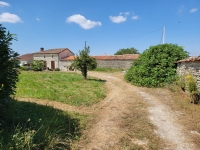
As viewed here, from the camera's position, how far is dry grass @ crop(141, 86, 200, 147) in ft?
17.8

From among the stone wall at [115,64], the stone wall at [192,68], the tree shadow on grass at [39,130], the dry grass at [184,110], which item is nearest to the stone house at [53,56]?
the stone wall at [115,64]

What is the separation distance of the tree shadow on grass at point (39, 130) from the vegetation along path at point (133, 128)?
1.57 feet

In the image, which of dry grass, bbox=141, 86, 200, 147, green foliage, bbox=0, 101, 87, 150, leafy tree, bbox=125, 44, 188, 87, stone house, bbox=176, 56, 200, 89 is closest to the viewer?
green foliage, bbox=0, 101, 87, 150

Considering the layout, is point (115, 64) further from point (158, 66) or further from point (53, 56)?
point (158, 66)

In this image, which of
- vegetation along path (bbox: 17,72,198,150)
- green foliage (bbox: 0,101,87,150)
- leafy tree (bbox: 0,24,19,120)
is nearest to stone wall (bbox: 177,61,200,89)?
vegetation along path (bbox: 17,72,198,150)

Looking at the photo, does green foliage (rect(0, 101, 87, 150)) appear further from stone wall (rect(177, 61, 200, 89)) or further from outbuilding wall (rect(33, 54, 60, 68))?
outbuilding wall (rect(33, 54, 60, 68))

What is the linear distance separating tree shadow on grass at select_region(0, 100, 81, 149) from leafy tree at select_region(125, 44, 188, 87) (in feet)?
28.6

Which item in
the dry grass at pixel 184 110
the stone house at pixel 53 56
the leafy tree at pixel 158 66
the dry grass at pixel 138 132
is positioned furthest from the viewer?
the stone house at pixel 53 56

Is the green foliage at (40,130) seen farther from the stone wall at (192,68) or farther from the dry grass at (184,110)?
the stone wall at (192,68)

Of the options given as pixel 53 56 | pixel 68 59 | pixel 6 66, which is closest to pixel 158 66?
pixel 6 66

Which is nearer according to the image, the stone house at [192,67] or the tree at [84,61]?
the stone house at [192,67]

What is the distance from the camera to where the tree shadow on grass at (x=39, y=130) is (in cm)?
348

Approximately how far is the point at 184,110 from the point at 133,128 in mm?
3482

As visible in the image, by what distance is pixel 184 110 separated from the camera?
7383mm
